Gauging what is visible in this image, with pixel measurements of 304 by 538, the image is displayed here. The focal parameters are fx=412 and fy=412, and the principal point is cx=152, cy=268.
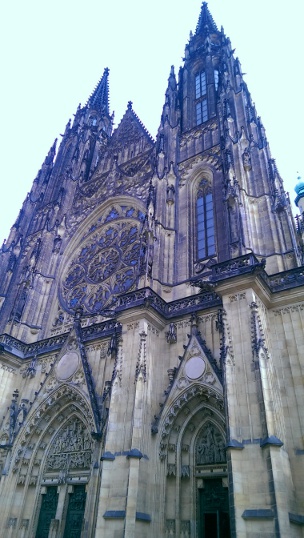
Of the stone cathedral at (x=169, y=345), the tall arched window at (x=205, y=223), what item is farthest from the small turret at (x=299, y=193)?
the tall arched window at (x=205, y=223)

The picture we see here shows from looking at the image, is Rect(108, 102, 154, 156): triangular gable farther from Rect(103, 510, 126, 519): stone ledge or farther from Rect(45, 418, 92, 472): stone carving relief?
Rect(103, 510, 126, 519): stone ledge

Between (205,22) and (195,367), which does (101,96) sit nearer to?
(205,22)

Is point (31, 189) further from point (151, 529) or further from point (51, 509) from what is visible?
point (151, 529)

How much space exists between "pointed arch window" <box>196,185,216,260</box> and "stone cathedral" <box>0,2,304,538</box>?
3.4 inches

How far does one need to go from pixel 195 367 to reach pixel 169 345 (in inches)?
59.9

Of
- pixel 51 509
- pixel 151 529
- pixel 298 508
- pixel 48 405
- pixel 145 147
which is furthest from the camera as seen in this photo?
pixel 145 147

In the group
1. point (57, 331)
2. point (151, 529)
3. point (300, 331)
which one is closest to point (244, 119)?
point (300, 331)

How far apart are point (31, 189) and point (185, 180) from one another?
13727 mm

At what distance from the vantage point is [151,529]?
10547 mm

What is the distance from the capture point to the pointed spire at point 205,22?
26.1 metres

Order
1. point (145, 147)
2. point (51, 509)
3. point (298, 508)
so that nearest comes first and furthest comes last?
1. point (298, 508)
2. point (51, 509)
3. point (145, 147)

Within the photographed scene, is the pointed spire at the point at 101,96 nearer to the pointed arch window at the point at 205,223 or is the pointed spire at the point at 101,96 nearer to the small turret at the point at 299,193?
the small turret at the point at 299,193

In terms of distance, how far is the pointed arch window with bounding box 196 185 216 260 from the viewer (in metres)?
16.1

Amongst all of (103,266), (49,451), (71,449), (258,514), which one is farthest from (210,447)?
(103,266)
